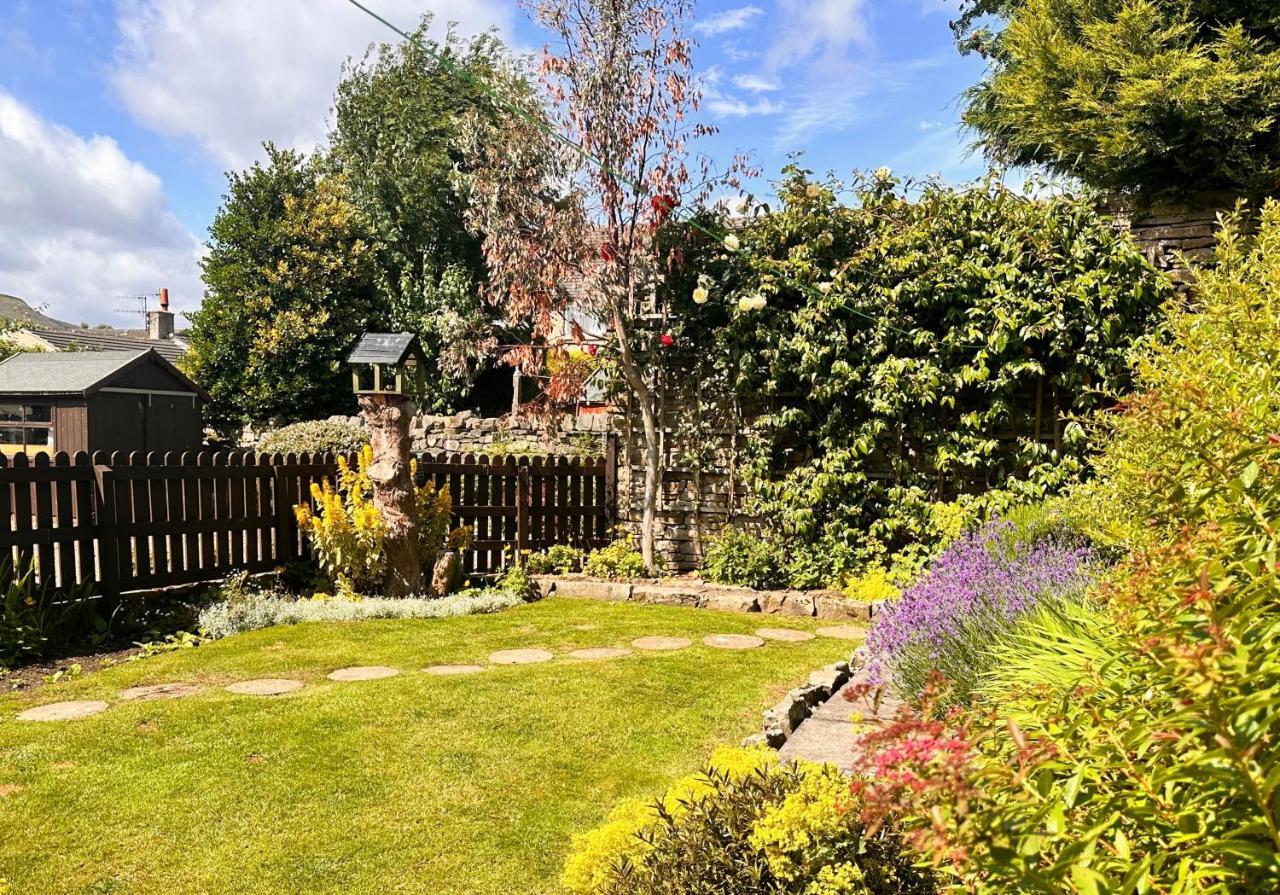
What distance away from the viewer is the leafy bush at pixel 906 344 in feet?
22.3

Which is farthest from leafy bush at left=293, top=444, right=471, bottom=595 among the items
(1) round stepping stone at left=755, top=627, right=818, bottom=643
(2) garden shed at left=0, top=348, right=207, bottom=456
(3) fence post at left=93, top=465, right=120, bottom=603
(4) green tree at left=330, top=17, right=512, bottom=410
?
(2) garden shed at left=0, top=348, right=207, bottom=456

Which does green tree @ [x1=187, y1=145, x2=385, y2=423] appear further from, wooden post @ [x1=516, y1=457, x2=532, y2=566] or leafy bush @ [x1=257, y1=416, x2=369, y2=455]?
wooden post @ [x1=516, y1=457, x2=532, y2=566]

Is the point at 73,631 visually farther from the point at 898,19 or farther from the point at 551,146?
the point at 898,19

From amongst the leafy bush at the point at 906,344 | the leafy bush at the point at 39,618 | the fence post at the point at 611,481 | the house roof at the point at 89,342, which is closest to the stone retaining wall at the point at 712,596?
the leafy bush at the point at 906,344

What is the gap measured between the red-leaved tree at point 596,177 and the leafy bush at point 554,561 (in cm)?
78

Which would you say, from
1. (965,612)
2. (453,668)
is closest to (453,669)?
(453,668)

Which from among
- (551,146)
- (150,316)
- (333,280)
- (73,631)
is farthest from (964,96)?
(150,316)

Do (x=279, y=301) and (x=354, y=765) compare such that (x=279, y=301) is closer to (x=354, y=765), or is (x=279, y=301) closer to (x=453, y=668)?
(x=453, y=668)

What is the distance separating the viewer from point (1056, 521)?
478 centimetres

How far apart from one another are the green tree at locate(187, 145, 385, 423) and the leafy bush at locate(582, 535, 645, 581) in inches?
552

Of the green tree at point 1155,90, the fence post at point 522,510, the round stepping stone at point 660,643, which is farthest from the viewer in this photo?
the fence post at point 522,510

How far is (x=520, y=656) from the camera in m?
5.38

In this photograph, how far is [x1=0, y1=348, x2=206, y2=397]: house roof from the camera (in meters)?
18.0

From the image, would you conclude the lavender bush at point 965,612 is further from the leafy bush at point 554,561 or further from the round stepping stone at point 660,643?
the leafy bush at point 554,561
